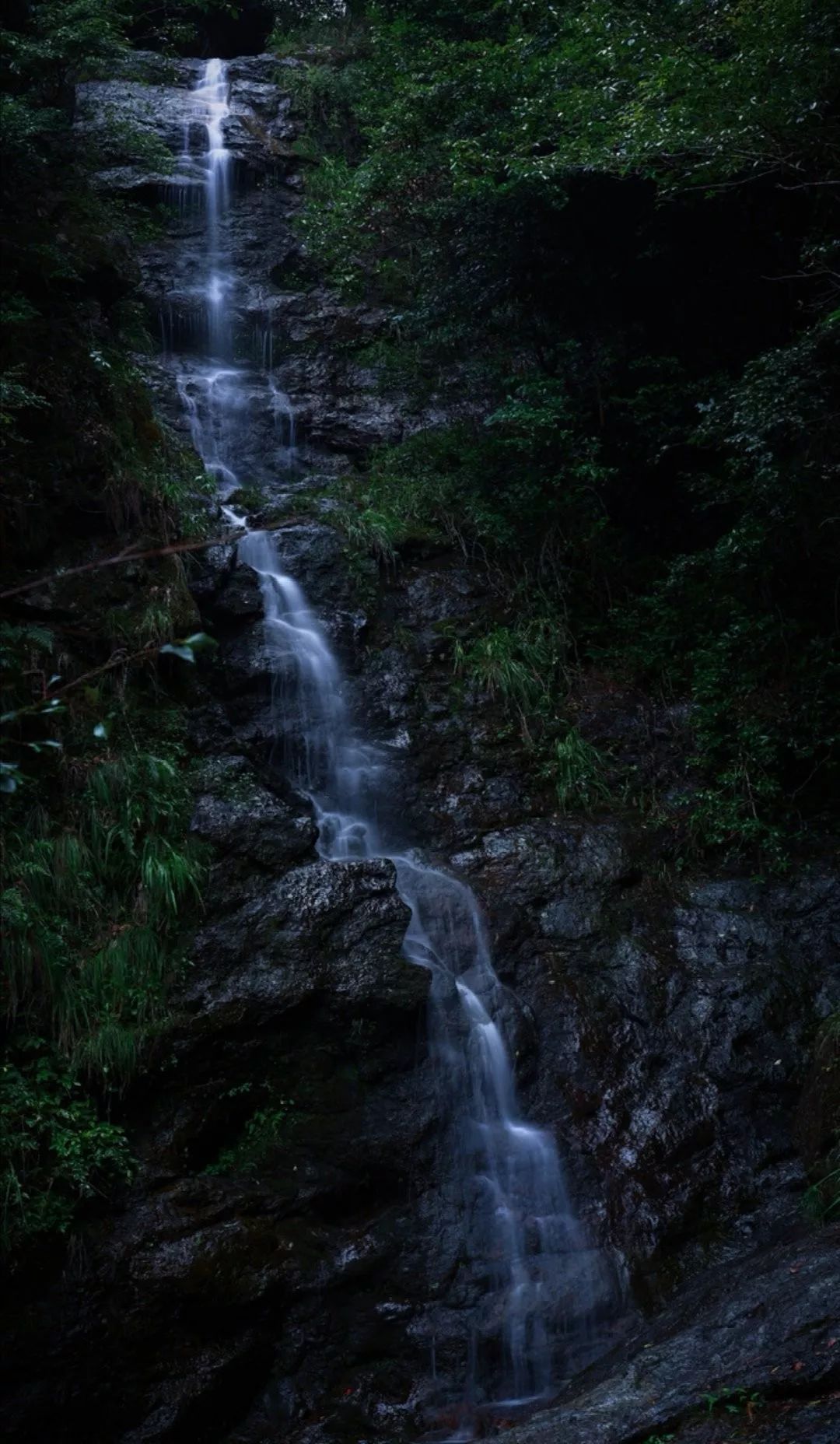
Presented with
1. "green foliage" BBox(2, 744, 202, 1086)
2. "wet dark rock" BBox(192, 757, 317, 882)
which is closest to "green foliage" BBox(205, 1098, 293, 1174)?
"green foliage" BBox(2, 744, 202, 1086)

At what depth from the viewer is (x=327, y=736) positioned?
971 cm

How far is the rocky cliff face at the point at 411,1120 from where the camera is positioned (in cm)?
545

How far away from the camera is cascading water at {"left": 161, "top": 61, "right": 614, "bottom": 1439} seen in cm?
628

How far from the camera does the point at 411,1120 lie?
7000mm

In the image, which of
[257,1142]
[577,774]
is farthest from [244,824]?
[577,774]

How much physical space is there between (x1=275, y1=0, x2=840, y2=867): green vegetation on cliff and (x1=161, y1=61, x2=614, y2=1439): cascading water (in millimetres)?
1719

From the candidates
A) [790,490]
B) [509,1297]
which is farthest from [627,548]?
→ [509,1297]

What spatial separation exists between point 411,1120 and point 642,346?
886 centimetres

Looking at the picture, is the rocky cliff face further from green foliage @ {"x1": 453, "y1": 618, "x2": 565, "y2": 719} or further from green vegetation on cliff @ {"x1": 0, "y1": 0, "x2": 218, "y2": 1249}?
green vegetation on cliff @ {"x1": 0, "y1": 0, "x2": 218, "y2": 1249}

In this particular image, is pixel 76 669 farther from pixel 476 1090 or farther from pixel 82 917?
pixel 476 1090

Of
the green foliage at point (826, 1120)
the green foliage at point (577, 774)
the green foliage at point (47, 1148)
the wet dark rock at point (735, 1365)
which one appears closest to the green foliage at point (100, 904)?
the green foliage at point (47, 1148)

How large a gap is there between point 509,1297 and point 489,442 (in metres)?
8.99

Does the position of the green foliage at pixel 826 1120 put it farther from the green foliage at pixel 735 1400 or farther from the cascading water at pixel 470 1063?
the green foliage at pixel 735 1400

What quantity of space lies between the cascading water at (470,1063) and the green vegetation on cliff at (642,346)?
1.72m
